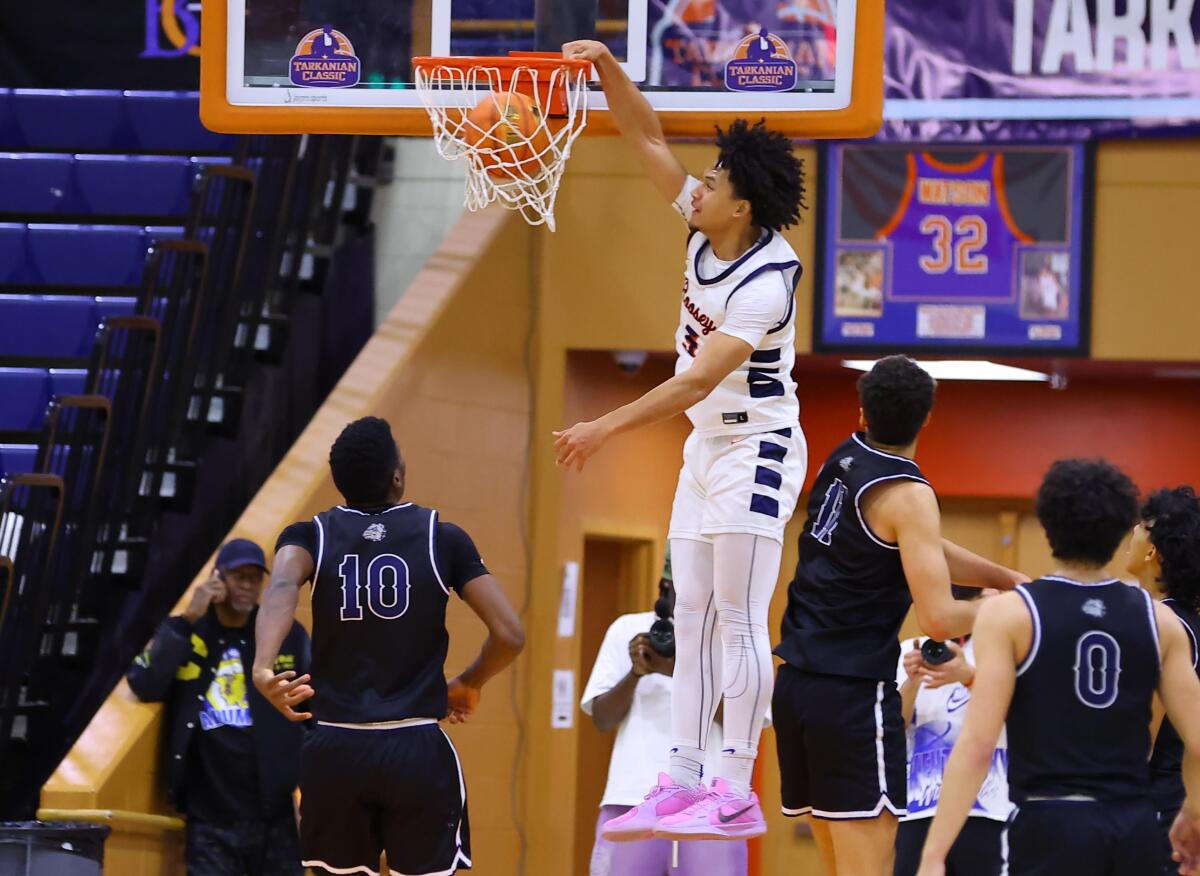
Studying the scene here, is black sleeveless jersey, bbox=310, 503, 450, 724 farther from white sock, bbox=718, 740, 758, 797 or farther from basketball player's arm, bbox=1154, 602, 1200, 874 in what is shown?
basketball player's arm, bbox=1154, 602, 1200, 874

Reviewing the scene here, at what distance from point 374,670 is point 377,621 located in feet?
0.49

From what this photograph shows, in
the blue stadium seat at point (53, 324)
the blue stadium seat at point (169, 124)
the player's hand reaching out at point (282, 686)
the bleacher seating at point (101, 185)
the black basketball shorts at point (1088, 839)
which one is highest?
the blue stadium seat at point (169, 124)

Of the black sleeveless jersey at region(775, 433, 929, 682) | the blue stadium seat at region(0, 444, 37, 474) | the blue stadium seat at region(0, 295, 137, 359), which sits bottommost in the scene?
the black sleeveless jersey at region(775, 433, 929, 682)

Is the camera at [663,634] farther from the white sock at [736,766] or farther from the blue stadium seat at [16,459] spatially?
the blue stadium seat at [16,459]

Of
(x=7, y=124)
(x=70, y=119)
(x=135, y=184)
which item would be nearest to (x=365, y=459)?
(x=135, y=184)

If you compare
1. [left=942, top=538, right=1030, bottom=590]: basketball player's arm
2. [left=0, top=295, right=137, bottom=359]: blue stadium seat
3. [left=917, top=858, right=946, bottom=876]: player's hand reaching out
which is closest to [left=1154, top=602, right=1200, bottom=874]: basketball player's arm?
[left=917, top=858, right=946, bottom=876]: player's hand reaching out

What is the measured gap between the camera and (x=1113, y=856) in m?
4.29

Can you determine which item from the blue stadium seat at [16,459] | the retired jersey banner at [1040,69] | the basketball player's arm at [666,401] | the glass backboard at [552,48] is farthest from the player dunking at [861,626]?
the blue stadium seat at [16,459]

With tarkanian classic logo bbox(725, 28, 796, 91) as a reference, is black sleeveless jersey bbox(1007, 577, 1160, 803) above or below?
below

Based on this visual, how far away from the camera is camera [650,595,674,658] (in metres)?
7.23

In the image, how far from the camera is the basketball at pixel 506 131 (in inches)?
238

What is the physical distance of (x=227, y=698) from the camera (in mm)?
7117

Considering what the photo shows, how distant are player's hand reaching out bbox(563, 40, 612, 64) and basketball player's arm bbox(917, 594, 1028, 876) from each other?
238 cm

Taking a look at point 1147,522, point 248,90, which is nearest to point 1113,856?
point 1147,522
